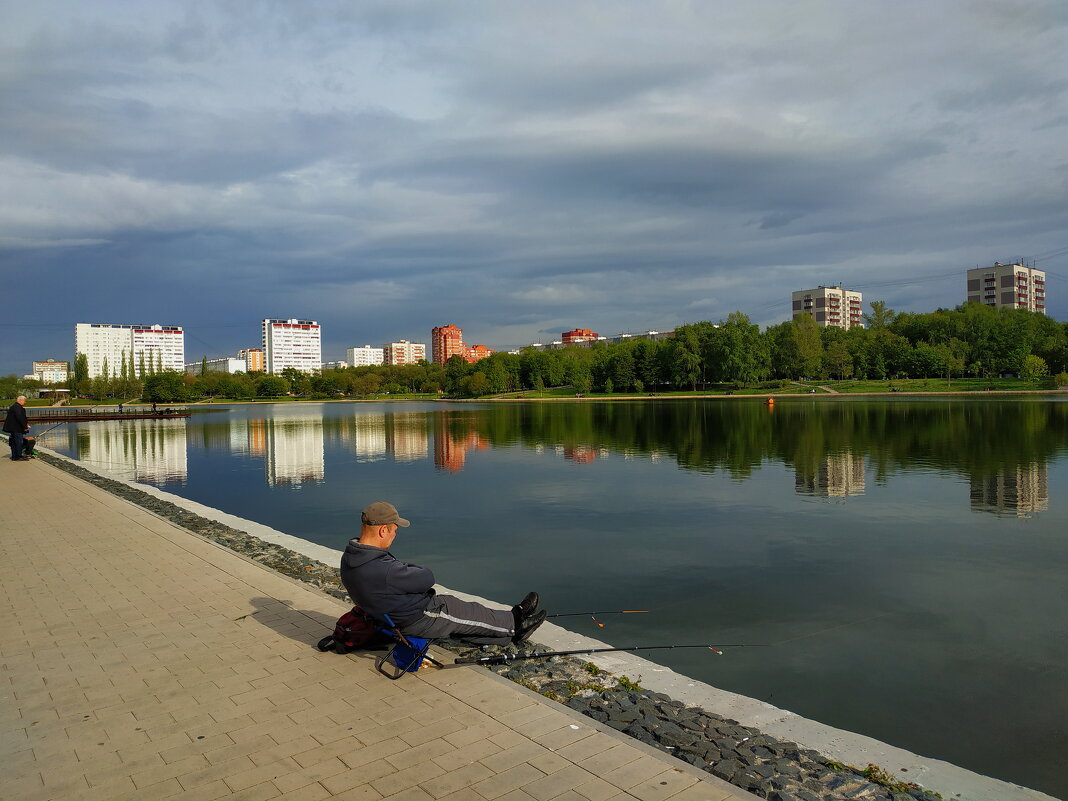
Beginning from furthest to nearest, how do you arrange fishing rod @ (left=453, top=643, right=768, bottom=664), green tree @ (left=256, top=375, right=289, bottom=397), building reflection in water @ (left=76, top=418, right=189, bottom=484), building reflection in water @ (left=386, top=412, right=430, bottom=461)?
green tree @ (left=256, top=375, right=289, bottom=397)
building reflection in water @ (left=386, top=412, right=430, bottom=461)
building reflection in water @ (left=76, top=418, right=189, bottom=484)
fishing rod @ (left=453, top=643, right=768, bottom=664)

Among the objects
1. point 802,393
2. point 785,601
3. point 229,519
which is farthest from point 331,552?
point 802,393

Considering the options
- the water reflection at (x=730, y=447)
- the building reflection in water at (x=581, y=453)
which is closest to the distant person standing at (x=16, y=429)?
the water reflection at (x=730, y=447)

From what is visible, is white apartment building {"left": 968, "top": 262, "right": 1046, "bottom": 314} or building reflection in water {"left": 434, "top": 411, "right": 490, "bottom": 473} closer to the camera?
building reflection in water {"left": 434, "top": 411, "right": 490, "bottom": 473}

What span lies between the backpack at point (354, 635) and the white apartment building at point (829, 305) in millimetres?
180743

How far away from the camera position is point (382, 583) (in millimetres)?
5449

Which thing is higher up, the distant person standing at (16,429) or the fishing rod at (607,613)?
the distant person standing at (16,429)

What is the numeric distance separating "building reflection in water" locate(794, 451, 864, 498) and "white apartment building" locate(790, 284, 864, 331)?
162 m

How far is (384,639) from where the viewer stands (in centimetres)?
595

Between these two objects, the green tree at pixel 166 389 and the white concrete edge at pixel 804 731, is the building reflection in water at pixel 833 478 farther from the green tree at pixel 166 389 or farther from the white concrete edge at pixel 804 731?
the green tree at pixel 166 389

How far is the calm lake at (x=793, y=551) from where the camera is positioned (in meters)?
6.09

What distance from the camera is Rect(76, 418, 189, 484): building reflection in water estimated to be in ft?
77.5

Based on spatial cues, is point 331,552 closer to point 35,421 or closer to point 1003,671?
point 1003,671

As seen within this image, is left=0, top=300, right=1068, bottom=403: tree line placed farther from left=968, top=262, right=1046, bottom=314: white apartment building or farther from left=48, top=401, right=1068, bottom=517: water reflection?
left=48, top=401, right=1068, bottom=517: water reflection

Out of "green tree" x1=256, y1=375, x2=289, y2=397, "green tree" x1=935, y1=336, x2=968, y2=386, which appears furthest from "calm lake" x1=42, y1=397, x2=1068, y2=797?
"green tree" x1=256, y1=375, x2=289, y2=397
